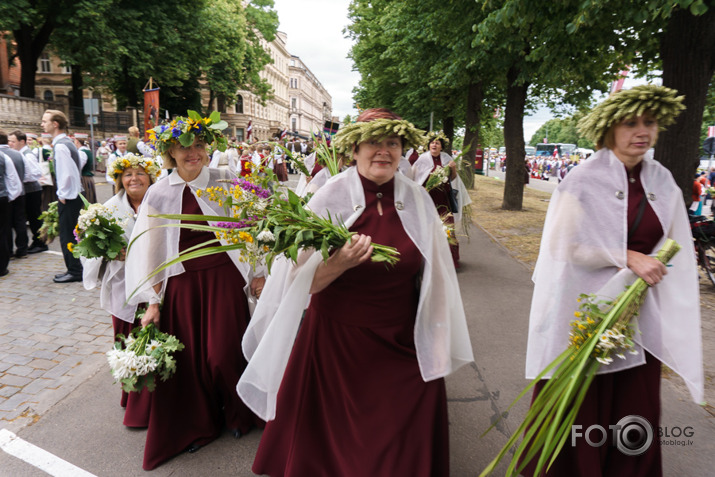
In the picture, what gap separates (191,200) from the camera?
3346 mm

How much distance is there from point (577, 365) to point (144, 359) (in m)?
2.59

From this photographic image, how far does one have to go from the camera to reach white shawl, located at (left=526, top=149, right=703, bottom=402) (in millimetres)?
2518

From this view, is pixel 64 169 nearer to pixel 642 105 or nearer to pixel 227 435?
pixel 227 435

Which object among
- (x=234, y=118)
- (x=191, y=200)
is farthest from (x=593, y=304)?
(x=234, y=118)

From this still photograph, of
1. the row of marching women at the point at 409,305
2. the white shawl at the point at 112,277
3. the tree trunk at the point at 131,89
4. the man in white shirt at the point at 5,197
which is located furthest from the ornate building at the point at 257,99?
the man in white shirt at the point at 5,197

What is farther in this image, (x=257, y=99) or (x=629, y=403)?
(x=257, y=99)

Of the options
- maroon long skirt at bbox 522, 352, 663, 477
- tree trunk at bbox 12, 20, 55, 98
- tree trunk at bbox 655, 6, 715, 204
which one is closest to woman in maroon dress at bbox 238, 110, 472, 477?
maroon long skirt at bbox 522, 352, 663, 477

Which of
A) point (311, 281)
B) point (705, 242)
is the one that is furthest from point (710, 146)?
point (311, 281)

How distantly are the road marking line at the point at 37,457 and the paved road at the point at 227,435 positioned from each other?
0.03 meters

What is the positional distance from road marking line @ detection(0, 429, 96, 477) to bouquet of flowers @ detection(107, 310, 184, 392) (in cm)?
64

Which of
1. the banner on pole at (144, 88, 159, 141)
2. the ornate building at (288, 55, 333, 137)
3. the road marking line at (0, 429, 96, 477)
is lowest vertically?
the road marking line at (0, 429, 96, 477)

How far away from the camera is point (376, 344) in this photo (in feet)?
8.38

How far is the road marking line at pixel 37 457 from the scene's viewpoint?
3.05m

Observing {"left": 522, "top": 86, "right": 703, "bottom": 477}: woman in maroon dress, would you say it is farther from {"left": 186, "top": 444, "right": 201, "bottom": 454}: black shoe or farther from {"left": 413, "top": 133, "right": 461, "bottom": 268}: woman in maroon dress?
{"left": 413, "top": 133, "right": 461, "bottom": 268}: woman in maroon dress
